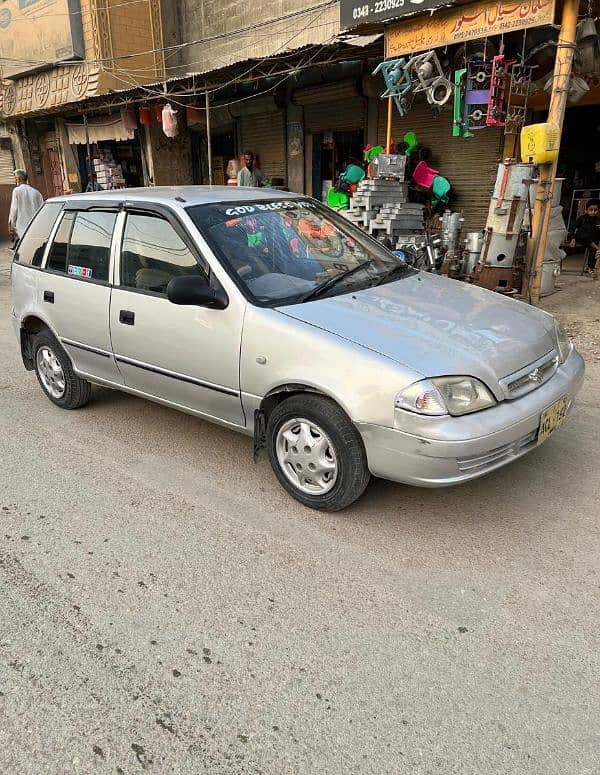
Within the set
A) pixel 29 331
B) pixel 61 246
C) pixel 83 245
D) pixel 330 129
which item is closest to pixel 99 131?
pixel 330 129

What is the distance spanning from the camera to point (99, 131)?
15.8 meters

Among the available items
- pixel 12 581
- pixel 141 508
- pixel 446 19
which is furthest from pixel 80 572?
pixel 446 19

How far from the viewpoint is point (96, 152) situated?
56.1ft

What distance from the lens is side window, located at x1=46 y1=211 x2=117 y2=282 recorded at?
4.19 m

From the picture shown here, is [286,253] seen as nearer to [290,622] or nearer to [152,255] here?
[152,255]

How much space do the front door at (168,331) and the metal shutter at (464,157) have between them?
7.86m

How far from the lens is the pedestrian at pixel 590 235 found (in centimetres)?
931

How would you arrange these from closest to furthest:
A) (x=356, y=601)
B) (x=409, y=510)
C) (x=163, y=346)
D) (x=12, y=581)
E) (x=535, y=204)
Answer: (x=356, y=601)
(x=12, y=581)
(x=409, y=510)
(x=163, y=346)
(x=535, y=204)

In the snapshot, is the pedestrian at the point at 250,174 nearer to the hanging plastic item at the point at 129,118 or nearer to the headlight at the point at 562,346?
the hanging plastic item at the point at 129,118

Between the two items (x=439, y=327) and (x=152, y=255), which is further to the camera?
(x=152, y=255)

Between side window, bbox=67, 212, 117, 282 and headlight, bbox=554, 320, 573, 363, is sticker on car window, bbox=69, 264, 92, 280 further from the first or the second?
headlight, bbox=554, 320, 573, 363

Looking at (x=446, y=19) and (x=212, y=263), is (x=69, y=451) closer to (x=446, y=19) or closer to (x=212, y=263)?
(x=212, y=263)

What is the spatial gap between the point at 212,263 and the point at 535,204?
5.16 metres

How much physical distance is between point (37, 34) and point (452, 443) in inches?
711
